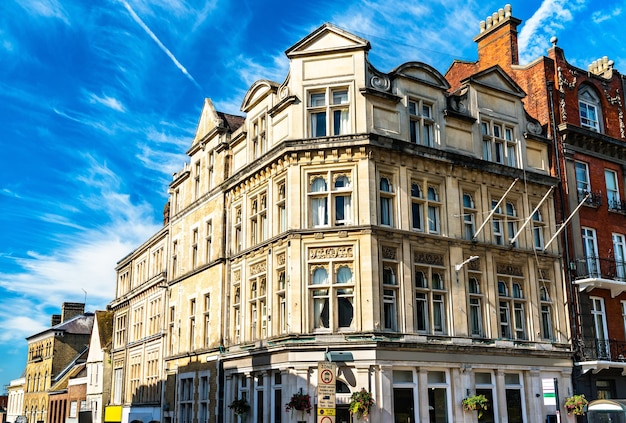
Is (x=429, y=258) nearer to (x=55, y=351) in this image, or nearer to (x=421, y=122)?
(x=421, y=122)

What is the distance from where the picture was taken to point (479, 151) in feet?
94.5

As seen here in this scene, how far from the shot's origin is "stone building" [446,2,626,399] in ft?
96.8

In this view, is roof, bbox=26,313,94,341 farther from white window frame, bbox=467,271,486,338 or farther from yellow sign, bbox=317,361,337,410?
yellow sign, bbox=317,361,337,410

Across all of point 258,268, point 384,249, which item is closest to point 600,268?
point 384,249

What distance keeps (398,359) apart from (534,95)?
589 inches

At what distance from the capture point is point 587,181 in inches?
1254

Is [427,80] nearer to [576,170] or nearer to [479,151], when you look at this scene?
[479,151]

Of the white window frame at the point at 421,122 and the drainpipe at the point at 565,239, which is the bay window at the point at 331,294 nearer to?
the white window frame at the point at 421,122

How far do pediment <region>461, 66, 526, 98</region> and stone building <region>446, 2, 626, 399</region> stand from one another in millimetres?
1771

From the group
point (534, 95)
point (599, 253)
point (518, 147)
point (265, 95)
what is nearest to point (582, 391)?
point (599, 253)

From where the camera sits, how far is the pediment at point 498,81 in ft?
97.3

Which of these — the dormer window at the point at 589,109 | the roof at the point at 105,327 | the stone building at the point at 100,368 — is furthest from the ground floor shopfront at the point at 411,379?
the roof at the point at 105,327

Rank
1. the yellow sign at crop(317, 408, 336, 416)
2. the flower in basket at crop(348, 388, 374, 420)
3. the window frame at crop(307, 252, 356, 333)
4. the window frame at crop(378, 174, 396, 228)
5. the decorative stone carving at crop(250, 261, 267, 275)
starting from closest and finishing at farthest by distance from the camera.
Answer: the yellow sign at crop(317, 408, 336, 416) → the flower in basket at crop(348, 388, 374, 420) → the window frame at crop(307, 252, 356, 333) → the window frame at crop(378, 174, 396, 228) → the decorative stone carving at crop(250, 261, 267, 275)

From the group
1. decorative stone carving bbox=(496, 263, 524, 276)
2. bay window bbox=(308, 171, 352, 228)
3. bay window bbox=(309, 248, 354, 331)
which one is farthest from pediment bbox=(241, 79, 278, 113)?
decorative stone carving bbox=(496, 263, 524, 276)
